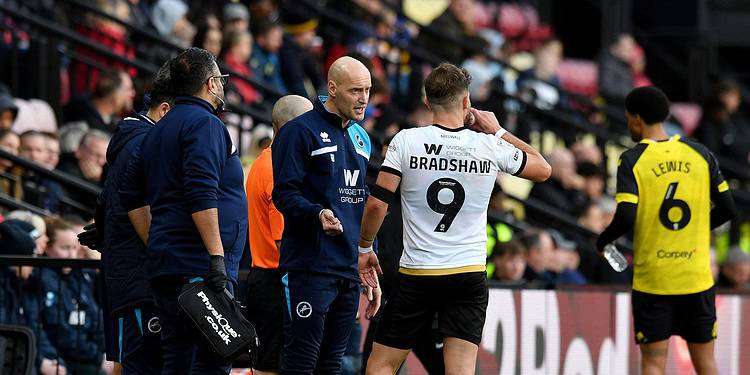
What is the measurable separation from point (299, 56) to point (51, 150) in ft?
14.7

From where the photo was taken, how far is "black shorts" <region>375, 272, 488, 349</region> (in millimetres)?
7805

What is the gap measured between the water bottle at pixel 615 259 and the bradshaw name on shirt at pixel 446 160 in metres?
1.65

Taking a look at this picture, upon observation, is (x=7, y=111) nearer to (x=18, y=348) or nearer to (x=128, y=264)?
(x=18, y=348)

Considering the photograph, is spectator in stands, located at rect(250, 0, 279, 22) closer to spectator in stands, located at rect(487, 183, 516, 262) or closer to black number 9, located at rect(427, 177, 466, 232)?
spectator in stands, located at rect(487, 183, 516, 262)

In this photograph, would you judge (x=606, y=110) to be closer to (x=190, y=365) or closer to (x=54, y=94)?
(x=54, y=94)

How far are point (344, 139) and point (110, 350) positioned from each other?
1.79 metres

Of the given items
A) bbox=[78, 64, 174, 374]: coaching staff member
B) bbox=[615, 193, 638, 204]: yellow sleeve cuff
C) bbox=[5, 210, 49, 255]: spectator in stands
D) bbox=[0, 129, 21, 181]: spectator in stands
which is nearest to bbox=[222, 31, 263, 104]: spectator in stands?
bbox=[0, 129, 21, 181]: spectator in stands

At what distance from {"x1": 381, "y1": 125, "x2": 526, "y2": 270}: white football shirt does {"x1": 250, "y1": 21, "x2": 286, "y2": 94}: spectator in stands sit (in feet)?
24.0

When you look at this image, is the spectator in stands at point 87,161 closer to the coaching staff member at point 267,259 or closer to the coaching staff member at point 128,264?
the coaching staff member at point 267,259

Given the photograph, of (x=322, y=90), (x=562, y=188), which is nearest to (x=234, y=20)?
(x=322, y=90)

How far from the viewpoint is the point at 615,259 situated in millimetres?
9047

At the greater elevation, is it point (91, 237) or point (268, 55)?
point (268, 55)

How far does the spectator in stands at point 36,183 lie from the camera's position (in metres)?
11.3

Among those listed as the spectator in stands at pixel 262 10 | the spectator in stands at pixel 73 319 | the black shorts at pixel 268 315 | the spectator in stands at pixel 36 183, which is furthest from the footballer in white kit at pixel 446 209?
the spectator in stands at pixel 262 10
